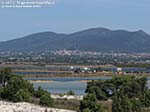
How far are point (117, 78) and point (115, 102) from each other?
69.7 feet

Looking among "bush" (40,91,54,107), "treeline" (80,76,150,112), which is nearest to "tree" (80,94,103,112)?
"bush" (40,91,54,107)

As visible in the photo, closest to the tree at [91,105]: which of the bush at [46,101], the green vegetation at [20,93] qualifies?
the bush at [46,101]

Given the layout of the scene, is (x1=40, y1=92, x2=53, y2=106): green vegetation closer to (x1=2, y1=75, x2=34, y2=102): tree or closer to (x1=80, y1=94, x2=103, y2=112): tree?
(x1=2, y1=75, x2=34, y2=102): tree

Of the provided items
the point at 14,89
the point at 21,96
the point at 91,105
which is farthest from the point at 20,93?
the point at 91,105

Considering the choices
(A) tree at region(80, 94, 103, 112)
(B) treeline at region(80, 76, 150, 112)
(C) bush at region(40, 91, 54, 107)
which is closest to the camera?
(A) tree at region(80, 94, 103, 112)

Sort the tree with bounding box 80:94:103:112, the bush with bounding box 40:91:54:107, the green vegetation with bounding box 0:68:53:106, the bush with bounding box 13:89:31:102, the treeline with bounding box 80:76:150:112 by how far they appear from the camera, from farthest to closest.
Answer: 1. the treeline with bounding box 80:76:150:112
2. the bush with bounding box 13:89:31:102
3. the green vegetation with bounding box 0:68:53:106
4. the bush with bounding box 40:91:54:107
5. the tree with bounding box 80:94:103:112

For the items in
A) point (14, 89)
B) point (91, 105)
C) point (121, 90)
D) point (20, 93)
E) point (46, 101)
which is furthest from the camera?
point (121, 90)

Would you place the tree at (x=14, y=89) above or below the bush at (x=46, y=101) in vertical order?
above

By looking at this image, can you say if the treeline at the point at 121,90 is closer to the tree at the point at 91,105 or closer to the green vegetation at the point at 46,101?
the green vegetation at the point at 46,101

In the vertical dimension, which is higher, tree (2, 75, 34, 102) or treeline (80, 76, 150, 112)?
tree (2, 75, 34, 102)

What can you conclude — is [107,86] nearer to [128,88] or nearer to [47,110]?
[128,88]

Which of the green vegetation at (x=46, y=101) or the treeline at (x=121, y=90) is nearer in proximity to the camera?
the green vegetation at (x=46, y=101)

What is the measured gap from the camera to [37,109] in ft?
115

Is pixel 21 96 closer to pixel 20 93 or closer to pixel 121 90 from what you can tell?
pixel 20 93
